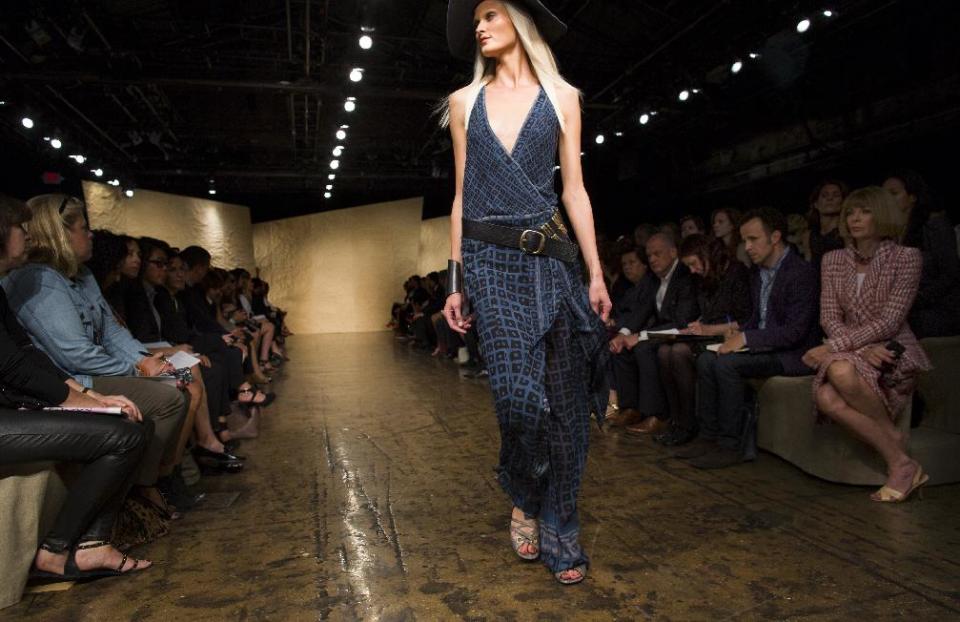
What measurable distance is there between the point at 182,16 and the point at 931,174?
6658 mm

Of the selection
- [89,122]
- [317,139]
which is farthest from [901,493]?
[317,139]

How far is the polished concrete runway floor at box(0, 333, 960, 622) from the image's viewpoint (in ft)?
5.60

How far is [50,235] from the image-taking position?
241 centimetres

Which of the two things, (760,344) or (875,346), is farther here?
(760,344)

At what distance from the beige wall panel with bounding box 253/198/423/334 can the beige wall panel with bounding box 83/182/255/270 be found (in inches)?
21.2

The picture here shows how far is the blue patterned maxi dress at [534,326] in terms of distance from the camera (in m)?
1.81

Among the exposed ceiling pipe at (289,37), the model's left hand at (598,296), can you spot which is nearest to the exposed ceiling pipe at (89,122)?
the exposed ceiling pipe at (289,37)

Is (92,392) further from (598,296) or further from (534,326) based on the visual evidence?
(598,296)

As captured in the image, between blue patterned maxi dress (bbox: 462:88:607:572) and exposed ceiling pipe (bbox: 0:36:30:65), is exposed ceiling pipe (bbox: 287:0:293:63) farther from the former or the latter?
blue patterned maxi dress (bbox: 462:88:607:572)

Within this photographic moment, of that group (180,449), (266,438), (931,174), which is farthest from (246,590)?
(931,174)

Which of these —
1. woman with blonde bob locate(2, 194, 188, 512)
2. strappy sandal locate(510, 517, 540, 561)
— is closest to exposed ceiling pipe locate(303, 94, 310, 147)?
woman with blonde bob locate(2, 194, 188, 512)

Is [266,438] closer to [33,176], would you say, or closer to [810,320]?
[810,320]

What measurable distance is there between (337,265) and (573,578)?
13192 millimetres

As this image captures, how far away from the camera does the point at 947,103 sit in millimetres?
5621
